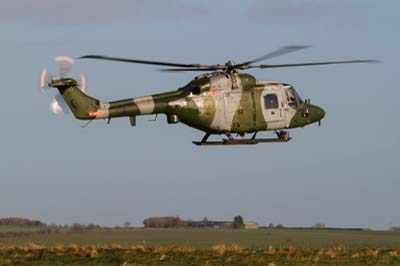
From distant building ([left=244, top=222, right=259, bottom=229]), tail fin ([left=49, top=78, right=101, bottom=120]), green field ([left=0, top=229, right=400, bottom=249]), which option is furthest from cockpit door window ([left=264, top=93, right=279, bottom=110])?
distant building ([left=244, top=222, right=259, bottom=229])

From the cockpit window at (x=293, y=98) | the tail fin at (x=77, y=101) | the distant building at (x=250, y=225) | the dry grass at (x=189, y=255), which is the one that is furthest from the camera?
the distant building at (x=250, y=225)

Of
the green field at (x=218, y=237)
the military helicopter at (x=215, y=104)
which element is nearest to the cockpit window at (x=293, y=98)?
the military helicopter at (x=215, y=104)

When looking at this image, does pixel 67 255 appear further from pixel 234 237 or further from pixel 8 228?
pixel 8 228

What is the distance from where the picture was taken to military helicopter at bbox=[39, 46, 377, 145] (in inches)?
1563

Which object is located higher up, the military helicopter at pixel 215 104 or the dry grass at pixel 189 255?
the military helicopter at pixel 215 104

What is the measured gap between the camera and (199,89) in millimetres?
41250

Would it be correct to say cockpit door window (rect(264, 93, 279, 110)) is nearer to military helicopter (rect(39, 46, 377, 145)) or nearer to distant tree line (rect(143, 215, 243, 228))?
military helicopter (rect(39, 46, 377, 145))

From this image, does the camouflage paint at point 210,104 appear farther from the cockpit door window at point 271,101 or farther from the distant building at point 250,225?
the distant building at point 250,225

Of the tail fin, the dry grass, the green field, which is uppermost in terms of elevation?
the tail fin

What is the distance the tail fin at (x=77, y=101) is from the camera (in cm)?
3962

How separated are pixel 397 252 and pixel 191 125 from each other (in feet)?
31.8

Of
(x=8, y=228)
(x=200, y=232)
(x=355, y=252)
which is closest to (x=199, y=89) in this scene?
(x=355, y=252)

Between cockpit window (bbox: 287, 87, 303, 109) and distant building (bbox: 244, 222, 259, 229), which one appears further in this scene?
distant building (bbox: 244, 222, 259, 229)

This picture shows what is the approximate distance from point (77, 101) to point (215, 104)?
5577 mm
